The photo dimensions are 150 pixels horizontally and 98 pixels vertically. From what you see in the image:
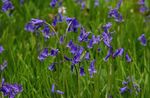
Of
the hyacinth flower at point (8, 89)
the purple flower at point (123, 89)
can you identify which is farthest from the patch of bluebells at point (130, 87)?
the hyacinth flower at point (8, 89)

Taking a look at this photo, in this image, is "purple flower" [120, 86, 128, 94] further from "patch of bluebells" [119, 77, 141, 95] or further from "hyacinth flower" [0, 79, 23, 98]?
"hyacinth flower" [0, 79, 23, 98]

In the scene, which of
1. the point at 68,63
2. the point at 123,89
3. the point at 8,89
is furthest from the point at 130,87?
the point at 8,89

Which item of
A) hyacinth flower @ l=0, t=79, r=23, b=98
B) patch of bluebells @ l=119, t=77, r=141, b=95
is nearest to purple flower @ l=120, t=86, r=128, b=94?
patch of bluebells @ l=119, t=77, r=141, b=95

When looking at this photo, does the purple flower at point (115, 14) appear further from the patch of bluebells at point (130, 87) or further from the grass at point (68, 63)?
the patch of bluebells at point (130, 87)

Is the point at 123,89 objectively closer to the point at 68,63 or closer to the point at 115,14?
the point at 68,63

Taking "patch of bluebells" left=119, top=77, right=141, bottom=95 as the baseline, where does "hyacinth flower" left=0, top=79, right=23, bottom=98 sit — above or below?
above

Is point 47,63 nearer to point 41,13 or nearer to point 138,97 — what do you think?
point 138,97

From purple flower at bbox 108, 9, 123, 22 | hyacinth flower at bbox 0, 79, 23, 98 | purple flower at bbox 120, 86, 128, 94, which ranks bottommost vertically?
purple flower at bbox 120, 86, 128, 94

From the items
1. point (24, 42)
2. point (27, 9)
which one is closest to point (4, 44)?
point (24, 42)

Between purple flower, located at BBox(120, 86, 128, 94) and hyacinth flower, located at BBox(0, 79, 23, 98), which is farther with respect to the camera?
purple flower, located at BBox(120, 86, 128, 94)

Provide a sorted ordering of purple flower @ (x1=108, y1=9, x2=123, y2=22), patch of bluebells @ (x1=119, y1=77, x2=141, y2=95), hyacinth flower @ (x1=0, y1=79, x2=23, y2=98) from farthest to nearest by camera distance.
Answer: purple flower @ (x1=108, y1=9, x2=123, y2=22) → patch of bluebells @ (x1=119, y1=77, x2=141, y2=95) → hyacinth flower @ (x1=0, y1=79, x2=23, y2=98)
